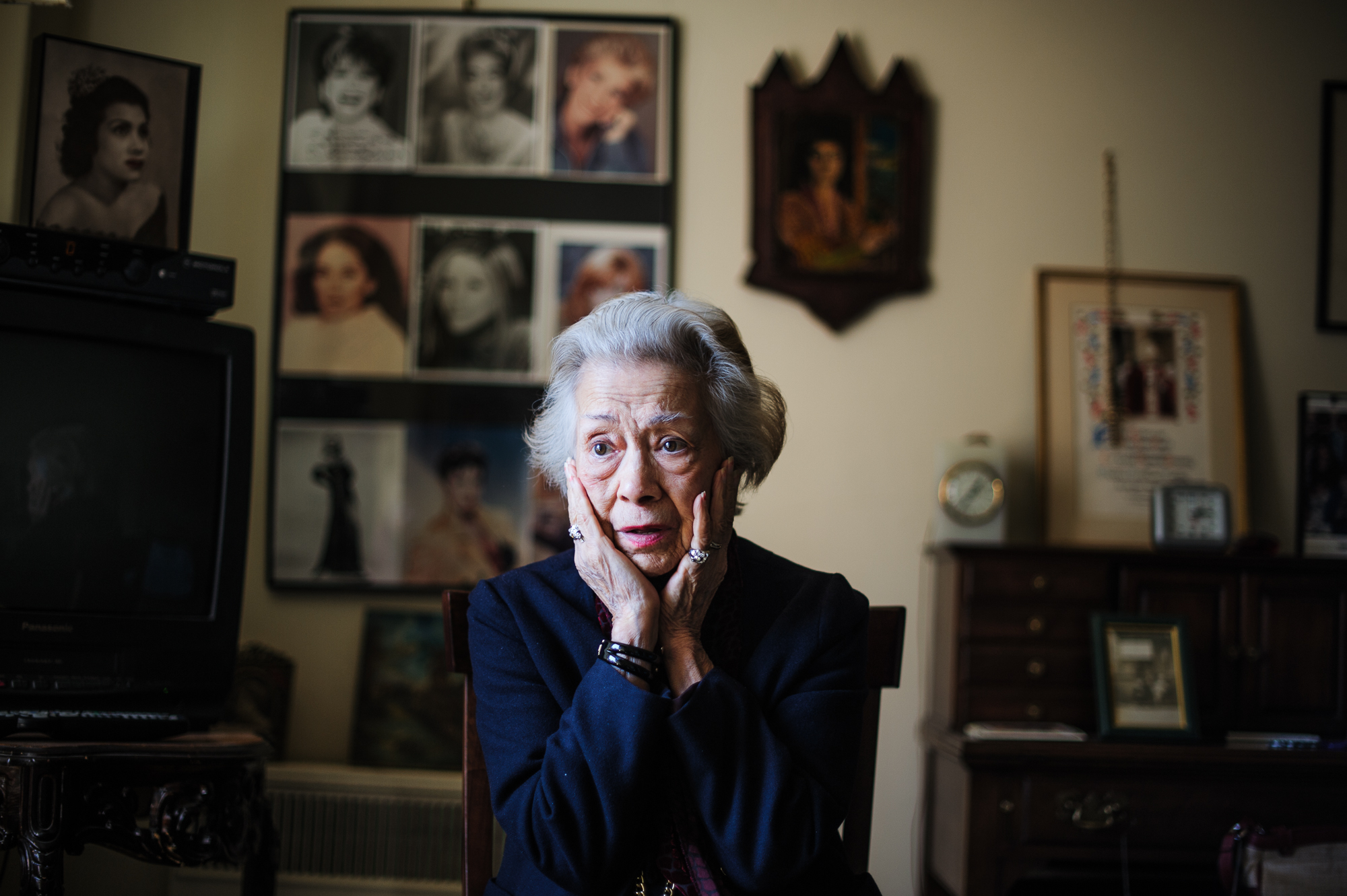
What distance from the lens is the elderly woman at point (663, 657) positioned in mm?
1235

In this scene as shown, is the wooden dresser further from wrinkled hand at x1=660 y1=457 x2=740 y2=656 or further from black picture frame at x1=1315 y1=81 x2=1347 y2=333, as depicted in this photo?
wrinkled hand at x1=660 y1=457 x2=740 y2=656

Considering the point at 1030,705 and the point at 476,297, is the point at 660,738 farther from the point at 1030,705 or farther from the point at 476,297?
the point at 476,297

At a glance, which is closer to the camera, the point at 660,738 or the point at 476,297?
the point at 660,738

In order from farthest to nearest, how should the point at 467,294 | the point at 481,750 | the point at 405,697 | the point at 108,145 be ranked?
the point at 467,294 → the point at 405,697 → the point at 108,145 → the point at 481,750

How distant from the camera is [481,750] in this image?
4.88 feet

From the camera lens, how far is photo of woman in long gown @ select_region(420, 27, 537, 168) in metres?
2.93

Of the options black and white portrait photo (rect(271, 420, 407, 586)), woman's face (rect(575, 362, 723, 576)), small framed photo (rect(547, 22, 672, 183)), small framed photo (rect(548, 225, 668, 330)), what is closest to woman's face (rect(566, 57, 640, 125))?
small framed photo (rect(547, 22, 672, 183))

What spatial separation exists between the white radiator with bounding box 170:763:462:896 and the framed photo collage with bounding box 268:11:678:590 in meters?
0.54

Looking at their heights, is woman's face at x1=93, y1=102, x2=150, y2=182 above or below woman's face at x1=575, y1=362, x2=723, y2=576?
above

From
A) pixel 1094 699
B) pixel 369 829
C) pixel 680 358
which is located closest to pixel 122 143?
pixel 680 358

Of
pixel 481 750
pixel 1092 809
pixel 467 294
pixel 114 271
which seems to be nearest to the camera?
pixel 481 750

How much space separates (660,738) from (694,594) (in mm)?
209

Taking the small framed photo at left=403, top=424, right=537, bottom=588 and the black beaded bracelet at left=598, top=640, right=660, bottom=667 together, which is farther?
the small framed photo at left=403, top=424, right=537, bottom=588

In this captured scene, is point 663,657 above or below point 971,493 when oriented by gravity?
below
